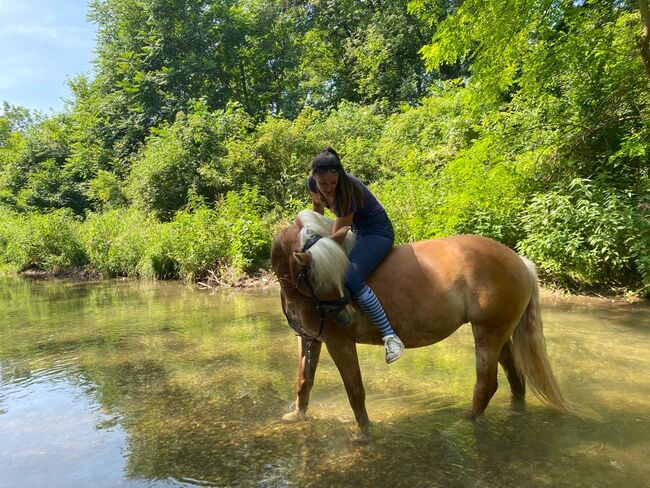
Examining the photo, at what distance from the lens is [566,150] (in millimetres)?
8453

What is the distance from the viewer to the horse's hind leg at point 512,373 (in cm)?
399

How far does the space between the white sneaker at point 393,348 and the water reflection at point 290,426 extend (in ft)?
2.19

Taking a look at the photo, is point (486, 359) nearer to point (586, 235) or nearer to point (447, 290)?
point (447, 290)

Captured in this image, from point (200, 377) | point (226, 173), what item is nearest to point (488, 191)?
point (200, 377)

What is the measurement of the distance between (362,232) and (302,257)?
0.67m

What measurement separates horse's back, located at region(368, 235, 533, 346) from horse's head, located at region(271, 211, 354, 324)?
372mm

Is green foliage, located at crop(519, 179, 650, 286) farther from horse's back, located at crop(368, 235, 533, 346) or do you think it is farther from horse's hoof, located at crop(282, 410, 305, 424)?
horse's hoof, located at crop(282, 410, 305, 424)

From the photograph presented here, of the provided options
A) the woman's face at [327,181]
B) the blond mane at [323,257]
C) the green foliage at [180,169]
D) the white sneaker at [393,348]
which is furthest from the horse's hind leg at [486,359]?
the green foliage at [180,169]

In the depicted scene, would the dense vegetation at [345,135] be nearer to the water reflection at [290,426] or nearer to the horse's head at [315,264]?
the water reflection at [290,426]

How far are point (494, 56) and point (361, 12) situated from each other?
27.4 meters

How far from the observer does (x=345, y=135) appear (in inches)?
756

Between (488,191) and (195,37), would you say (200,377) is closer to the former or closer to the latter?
(488,191)

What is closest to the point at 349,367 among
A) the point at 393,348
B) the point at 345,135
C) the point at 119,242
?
the point at 393,348

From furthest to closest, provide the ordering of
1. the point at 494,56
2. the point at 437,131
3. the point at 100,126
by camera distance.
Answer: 1. the point at 100,126
2. the point at 437,131
3. the point at 494,56
